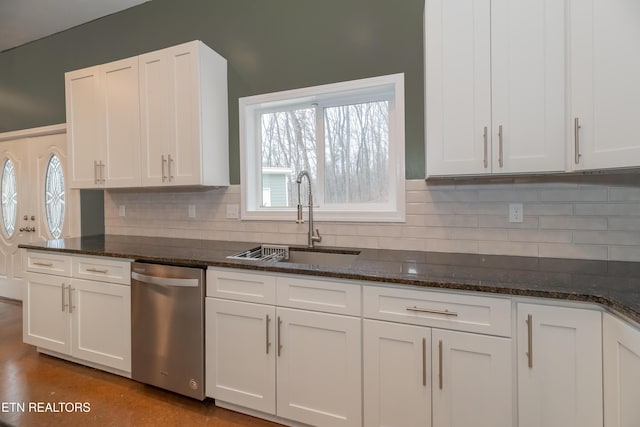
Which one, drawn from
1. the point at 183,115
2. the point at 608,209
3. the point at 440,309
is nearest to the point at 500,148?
the point at 608,209

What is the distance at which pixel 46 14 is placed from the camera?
127 inches

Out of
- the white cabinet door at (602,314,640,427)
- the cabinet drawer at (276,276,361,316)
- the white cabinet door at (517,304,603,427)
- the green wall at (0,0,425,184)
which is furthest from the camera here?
the green wall at (0,0,425,184)

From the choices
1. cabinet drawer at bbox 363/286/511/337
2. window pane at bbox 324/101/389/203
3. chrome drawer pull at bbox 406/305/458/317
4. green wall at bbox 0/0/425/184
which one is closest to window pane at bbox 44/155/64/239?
green wall at bbox 0/0/425/184

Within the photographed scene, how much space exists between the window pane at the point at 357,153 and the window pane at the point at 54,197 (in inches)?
128

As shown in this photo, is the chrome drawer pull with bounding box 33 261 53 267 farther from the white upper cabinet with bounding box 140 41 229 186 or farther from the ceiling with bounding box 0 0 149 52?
the ceiling with bounding box 0 0 149 52

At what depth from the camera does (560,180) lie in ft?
5.96

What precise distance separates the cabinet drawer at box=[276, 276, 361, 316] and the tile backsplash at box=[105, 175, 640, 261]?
0.73m

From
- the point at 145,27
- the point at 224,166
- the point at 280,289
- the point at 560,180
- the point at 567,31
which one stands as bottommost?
the point at 280,289

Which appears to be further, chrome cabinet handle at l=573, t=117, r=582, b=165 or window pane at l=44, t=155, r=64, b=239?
window pane at l=44, t=155, r=64, b=239

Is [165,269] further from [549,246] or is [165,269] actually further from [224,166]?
[549,246]

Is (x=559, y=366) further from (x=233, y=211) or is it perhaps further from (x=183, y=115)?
(x=183, y=115)

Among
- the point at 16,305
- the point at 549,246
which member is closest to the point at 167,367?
the point at 549,246

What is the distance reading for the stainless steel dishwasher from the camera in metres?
1.92

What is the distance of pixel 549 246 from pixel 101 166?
3441mm
